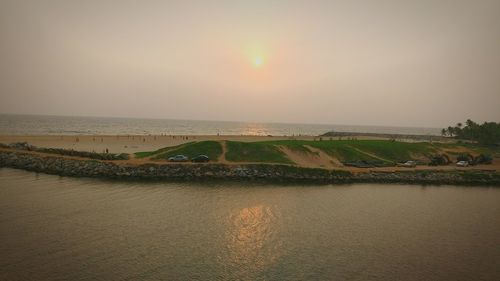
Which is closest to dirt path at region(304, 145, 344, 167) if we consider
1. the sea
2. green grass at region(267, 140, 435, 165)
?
green grass at region(267, 140, 435, 165)

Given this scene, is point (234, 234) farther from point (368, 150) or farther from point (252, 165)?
point (368, 150)

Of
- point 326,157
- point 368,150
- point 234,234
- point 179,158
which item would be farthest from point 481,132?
point 234,234

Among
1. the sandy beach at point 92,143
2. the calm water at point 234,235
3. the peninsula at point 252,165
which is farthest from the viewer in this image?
the sandy beach at point 92,143

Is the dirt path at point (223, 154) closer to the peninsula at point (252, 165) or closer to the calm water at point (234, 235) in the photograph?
the peninsula at point (252, 165)

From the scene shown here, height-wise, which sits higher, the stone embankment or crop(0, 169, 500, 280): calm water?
the stone embankment

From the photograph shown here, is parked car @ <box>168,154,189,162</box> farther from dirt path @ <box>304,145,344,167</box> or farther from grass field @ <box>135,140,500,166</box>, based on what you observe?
dirt path @ <box>304,145,344,167</box>

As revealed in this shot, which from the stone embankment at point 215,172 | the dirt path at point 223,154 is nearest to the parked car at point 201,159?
the dirt path at point 223,154

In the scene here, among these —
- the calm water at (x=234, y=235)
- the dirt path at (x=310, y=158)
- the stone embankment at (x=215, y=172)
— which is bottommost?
the calm water at (x=234, y=235)

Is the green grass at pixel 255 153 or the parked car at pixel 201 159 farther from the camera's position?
the green grass at pixel 255 153
